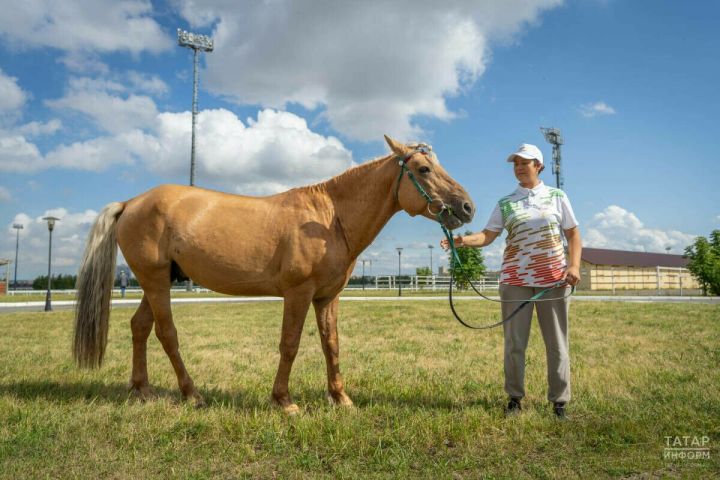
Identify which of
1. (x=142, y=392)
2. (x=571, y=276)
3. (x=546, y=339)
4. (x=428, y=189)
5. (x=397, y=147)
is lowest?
(x=142, y=392)

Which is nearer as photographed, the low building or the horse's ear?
the horse's ear

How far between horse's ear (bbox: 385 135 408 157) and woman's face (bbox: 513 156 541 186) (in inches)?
44.2

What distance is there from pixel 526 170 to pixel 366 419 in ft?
9.53

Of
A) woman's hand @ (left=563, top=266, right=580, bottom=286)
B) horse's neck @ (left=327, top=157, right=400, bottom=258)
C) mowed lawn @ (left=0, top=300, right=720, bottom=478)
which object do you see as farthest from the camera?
horse's neck @ (left=327, top=157, right=400, bottom=258)

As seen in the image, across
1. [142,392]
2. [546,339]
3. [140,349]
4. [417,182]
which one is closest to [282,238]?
[417,182]

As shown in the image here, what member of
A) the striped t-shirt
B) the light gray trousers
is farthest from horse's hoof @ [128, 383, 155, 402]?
the striped t-shirt

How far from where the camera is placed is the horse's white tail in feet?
17.5

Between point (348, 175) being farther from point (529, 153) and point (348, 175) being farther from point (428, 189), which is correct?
point (529, 153)

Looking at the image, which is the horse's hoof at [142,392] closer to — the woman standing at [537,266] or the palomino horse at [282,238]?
the palomino horse at [282,238]

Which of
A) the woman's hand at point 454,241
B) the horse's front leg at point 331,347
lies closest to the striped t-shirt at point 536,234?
the woman's hand at point 454,241

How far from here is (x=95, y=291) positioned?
540 centimetres

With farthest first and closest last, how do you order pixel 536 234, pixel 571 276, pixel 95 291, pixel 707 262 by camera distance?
pixel 707 262
pixel 95 291
pixel 536 234
pixel 571 276

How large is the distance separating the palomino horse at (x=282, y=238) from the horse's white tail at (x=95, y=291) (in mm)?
23

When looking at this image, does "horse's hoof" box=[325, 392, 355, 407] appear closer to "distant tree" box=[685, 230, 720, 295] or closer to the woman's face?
the woman's face
